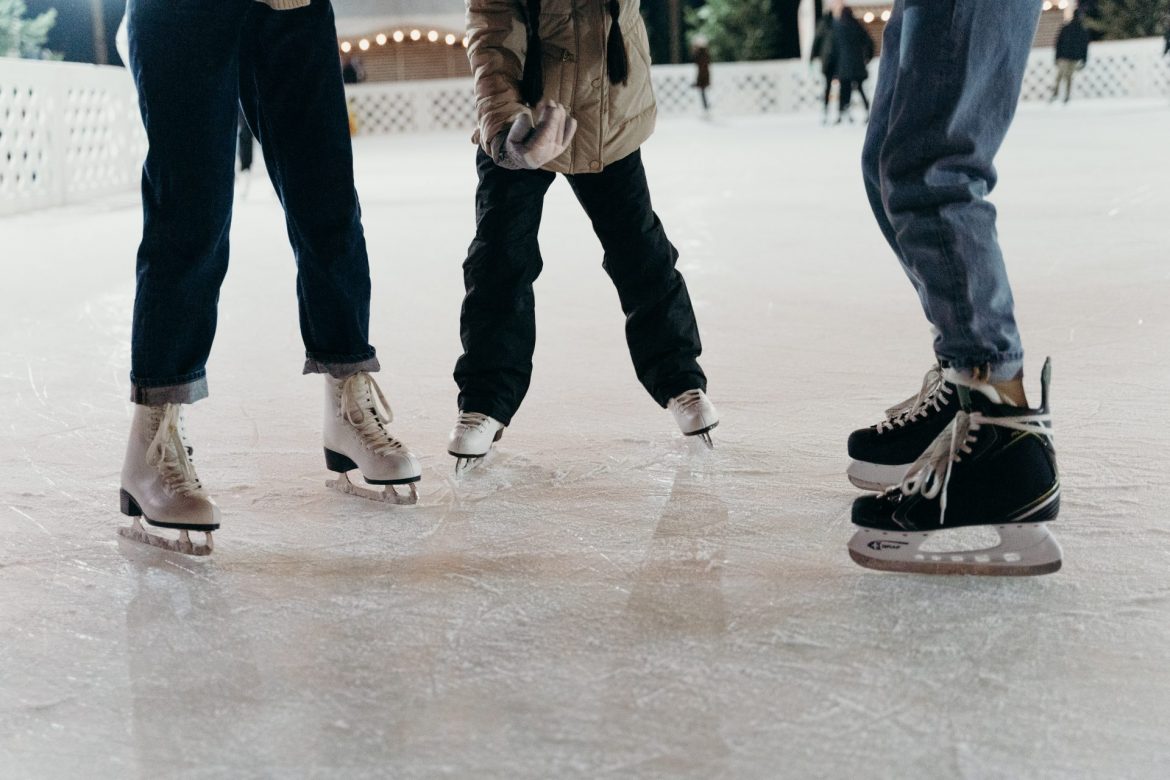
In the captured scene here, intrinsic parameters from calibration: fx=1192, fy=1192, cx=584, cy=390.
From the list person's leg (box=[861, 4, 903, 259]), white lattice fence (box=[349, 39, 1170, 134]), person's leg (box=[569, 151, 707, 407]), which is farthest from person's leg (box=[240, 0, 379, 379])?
white lattice fence (box=[349, 39, 1170, 134])

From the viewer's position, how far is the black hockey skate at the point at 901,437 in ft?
4.50

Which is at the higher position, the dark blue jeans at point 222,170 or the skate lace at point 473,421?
the dark blue jeans at point 222,170

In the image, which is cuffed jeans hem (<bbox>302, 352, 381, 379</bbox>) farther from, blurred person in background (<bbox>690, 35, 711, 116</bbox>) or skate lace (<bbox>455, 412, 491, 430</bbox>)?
blurred person in background (<bbox>690, 35, 711, 116</bbox>)

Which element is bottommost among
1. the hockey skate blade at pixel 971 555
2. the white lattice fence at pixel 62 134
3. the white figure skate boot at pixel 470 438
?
the white lattice fence at pixel 62 134

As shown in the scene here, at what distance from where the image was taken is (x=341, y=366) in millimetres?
1472

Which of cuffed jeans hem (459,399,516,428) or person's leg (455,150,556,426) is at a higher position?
person's leg (455,150,556,426)

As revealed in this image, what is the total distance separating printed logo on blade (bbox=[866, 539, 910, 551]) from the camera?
1.16 metres

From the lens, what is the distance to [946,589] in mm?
1116

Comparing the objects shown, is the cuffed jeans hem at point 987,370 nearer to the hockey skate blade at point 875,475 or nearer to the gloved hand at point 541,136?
the hockey skate blade at point 875,475

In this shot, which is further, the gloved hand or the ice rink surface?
the gloved hand

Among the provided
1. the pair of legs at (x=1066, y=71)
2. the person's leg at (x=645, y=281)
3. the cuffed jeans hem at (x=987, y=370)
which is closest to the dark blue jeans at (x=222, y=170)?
the person's leg at (x=645, y=281)

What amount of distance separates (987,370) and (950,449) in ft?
0.27

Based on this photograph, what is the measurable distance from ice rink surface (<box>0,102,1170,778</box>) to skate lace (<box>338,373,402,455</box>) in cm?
8

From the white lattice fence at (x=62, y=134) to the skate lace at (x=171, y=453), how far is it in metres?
4.98
